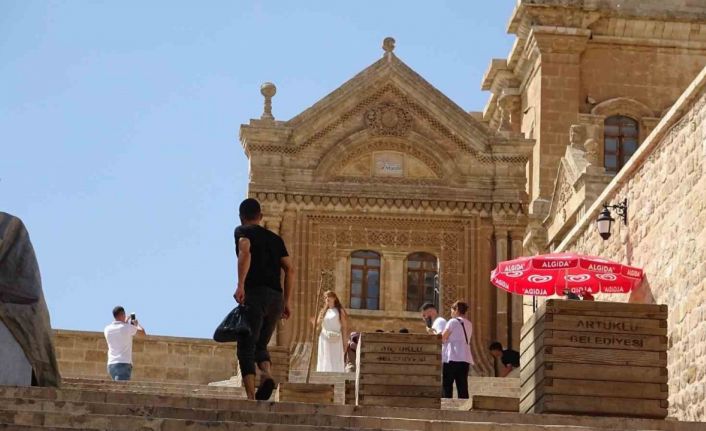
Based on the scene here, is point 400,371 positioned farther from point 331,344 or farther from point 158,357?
point 158,357

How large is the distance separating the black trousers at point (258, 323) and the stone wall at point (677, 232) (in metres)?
5.92

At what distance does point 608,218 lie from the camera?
25.4 metres

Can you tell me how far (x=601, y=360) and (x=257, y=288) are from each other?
2.83m

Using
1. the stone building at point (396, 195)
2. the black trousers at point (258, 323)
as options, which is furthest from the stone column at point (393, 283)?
the black trousers at point (258, 323)

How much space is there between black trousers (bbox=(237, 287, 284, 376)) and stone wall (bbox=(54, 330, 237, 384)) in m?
13.7

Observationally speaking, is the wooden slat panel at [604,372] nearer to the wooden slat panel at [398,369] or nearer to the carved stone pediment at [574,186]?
the wooden slat panel at [398,369]

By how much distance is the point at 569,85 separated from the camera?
4662cm

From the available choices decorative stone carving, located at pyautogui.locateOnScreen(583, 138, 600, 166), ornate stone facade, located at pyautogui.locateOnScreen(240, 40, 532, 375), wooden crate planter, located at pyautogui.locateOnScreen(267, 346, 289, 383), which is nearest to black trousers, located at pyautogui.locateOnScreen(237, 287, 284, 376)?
wooden crate planter, located at pyautogui.locateOnScreen(267, 346, 289, 383)

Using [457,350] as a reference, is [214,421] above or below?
below

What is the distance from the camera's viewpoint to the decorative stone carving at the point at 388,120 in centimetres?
3628

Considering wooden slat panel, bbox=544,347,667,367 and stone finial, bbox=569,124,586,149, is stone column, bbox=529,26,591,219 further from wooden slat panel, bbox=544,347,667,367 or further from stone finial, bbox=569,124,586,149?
wooden slat panel, bbox=544,347,667,367

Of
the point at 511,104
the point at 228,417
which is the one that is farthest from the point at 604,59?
the point at 228,417

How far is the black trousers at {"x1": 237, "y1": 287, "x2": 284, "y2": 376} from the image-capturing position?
15.2 meters

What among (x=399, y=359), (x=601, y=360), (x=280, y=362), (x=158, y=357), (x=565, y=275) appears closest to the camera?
(x=601, y=360)
